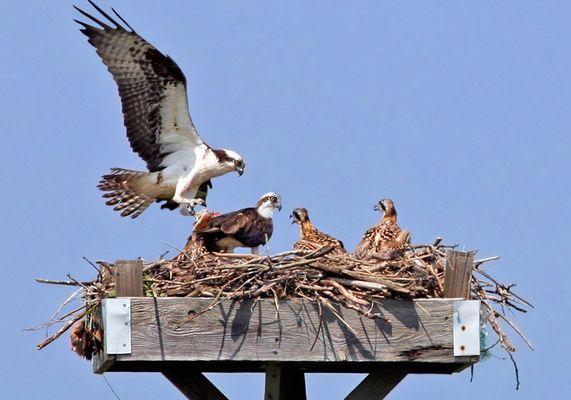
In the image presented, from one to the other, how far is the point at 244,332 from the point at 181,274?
2.32 feet

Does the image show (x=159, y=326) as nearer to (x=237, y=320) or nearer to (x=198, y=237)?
(x=237, y=320)

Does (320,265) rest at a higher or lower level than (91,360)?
higher

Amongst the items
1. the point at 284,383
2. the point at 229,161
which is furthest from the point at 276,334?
the point at 229,161

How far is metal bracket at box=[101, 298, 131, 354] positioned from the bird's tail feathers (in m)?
4.80

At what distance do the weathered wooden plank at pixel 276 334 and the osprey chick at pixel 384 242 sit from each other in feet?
3.81

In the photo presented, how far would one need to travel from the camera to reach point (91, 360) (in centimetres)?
626

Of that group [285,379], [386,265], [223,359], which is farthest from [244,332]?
[386,265]

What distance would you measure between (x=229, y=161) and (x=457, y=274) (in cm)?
455

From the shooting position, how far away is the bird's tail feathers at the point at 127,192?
1044 cm

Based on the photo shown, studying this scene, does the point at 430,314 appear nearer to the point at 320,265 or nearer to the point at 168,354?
the point at 320,265

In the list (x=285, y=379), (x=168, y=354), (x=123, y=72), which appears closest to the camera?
(x=168, y=354)

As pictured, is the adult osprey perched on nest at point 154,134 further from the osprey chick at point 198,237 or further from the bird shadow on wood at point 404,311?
the bird shadow on wood at point 404,311

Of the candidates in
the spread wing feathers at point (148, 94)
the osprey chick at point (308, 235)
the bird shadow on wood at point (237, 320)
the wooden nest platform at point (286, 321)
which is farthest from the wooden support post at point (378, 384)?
Answer: the spread wing feathers at point (148, 94)

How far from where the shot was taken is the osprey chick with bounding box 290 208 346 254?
7.83 meters
